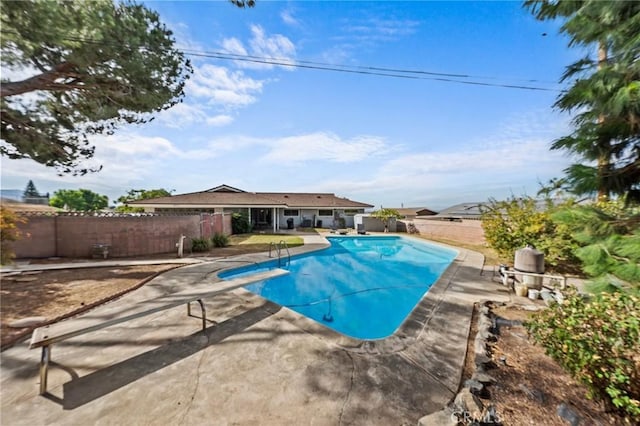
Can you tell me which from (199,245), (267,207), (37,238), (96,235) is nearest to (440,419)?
(199,245)

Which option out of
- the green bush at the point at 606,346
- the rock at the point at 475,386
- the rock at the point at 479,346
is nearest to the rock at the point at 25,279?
the rock at the point at 475,386

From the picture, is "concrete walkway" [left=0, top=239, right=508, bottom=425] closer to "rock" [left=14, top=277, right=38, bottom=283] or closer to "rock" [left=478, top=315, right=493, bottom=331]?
"rock" [left=478, top=315, right=493, bottom=331]

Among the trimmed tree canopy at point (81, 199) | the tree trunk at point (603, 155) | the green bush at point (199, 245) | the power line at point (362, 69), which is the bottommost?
the green bush at point (199, 245)

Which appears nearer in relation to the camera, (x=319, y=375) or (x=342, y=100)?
(x=319, y=375)

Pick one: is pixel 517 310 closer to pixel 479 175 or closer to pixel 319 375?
pixel 319 375

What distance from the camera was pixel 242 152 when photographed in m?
17.4

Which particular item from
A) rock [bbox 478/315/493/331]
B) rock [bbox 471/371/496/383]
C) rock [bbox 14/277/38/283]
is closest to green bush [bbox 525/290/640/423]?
rock [bbox 471/371/496/383]

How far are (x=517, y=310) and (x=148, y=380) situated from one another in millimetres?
6942

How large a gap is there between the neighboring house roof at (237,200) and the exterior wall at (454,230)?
8745mm

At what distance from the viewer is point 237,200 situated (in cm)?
2212

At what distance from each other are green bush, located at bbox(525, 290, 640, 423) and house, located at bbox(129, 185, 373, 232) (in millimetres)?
20017

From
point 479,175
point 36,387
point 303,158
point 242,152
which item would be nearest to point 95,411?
point 36,387

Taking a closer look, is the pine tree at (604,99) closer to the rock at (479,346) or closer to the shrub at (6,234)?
the rock at (479,346)

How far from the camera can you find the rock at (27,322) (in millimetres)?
4133
